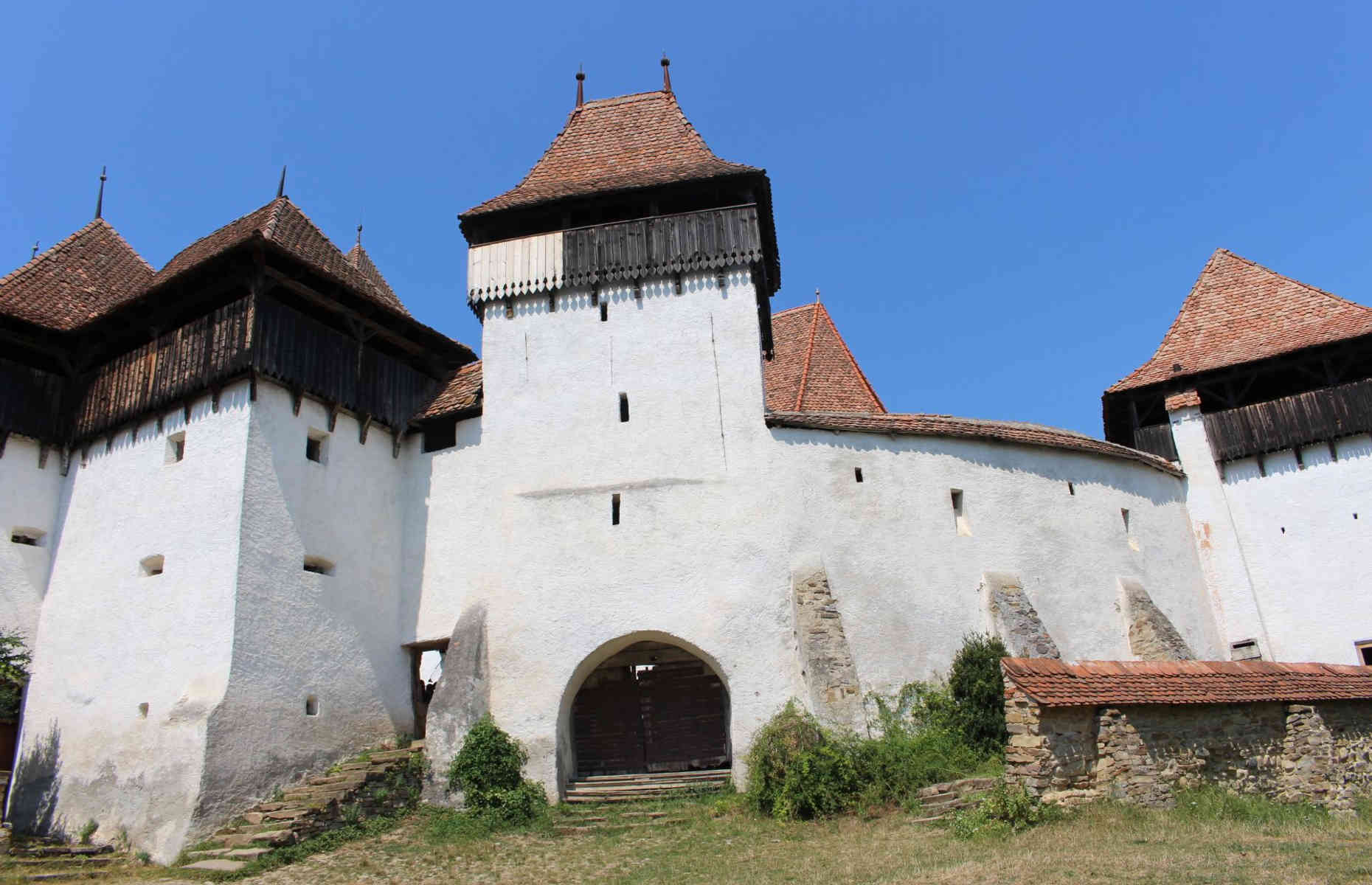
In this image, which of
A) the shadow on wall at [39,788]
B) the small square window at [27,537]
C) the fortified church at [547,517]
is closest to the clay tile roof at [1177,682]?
the fortified church at [547,517]

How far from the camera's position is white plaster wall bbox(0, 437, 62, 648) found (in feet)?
48.9

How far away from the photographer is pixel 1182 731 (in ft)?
35.7

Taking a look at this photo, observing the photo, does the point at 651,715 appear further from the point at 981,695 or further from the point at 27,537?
the point at 27,537

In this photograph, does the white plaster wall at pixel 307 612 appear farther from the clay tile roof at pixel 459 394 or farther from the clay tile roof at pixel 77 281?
the clay tile roof at pixel 77 281

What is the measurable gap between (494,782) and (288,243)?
8605 mm

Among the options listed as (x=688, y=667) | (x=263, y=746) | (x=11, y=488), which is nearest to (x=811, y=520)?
(x=688, y=667)

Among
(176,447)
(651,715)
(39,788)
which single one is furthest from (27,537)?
(651,715)

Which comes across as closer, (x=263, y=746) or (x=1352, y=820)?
(x=1352, y=820)

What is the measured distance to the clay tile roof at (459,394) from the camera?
16.6 m

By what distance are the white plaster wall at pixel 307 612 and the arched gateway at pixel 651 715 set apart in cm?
280

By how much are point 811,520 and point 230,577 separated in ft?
26.1

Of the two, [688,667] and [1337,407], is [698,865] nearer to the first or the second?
[688,667]

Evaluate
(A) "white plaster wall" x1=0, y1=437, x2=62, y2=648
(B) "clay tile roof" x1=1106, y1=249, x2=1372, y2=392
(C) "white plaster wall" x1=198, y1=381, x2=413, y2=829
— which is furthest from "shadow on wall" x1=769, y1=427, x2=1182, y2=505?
(A) "white plaster wall" x1=0, y1=437, x2=62, y2=648

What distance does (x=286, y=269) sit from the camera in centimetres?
1522
